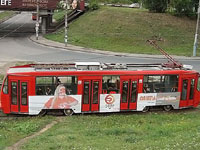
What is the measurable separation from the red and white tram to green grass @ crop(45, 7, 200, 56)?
2069 cm

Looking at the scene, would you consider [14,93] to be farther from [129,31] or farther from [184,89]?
[129,31]

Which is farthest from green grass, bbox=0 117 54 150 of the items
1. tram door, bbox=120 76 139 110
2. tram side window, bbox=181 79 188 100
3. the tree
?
the tree

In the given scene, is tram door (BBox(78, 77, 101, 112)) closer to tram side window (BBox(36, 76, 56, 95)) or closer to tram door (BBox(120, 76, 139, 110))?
tram door (BBox(120, 76, 139, 110))

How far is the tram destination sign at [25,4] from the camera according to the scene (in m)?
47.8

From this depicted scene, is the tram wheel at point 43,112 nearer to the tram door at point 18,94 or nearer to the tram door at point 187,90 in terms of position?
the tram door at point 18,94

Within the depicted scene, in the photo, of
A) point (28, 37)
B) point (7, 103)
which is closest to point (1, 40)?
point (28, 37)

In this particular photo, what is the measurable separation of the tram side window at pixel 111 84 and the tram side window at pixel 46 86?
2.63 metres

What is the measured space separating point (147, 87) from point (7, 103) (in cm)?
736

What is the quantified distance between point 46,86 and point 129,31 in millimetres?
30118

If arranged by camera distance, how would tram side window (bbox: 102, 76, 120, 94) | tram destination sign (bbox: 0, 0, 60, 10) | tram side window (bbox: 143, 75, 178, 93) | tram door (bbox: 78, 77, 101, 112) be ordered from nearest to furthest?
tram door (bbox: 78, 77, 101, 112)
tram side window (bbox: 102, 76, 120, 94)
tram side window (bbox: 143, 75, 178, 93)
tram destination sign (bbox: 0, 0, 60, 10)

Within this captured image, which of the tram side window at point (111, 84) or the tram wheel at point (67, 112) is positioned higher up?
the tram side window at point (111, 84)

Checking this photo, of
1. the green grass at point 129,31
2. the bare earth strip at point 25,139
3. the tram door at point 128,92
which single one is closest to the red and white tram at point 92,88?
the tram door at point 128,92

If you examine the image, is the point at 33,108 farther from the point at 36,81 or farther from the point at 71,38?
the point at 71,38

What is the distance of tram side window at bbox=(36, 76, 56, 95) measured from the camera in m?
17.2
